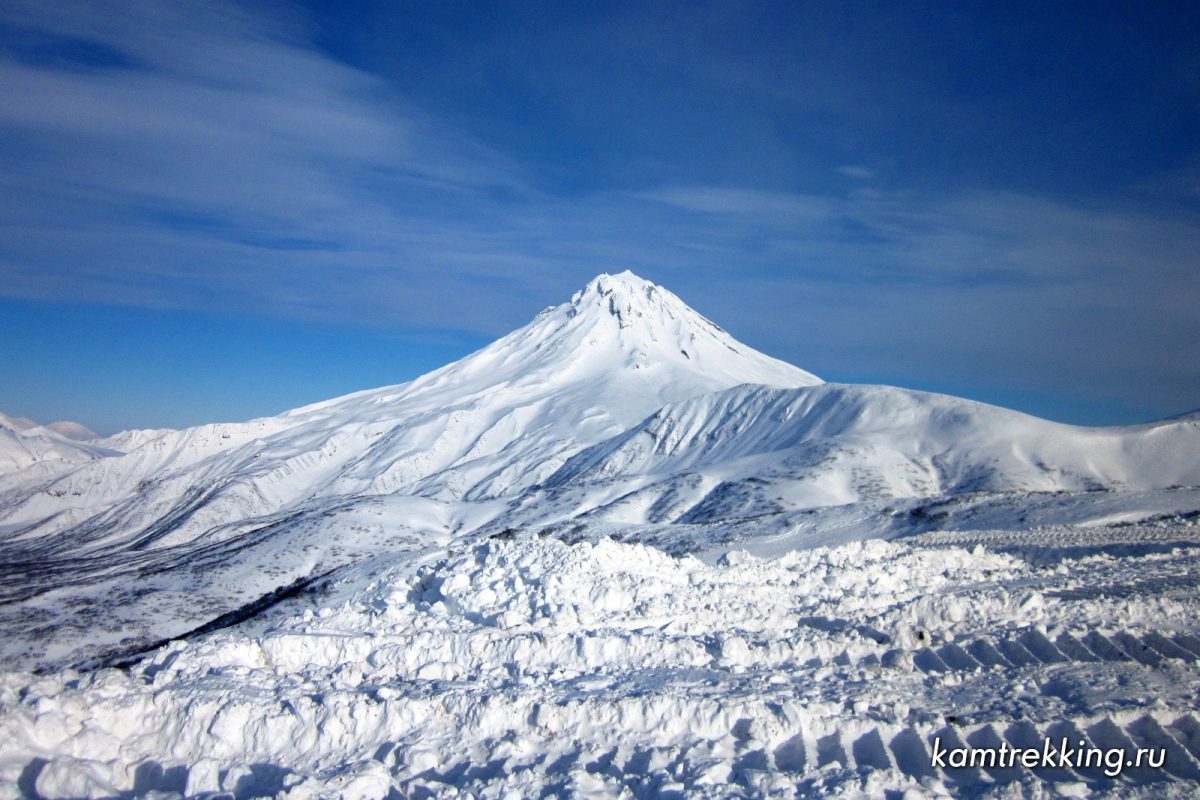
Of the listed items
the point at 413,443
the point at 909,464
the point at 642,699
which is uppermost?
the point at 413,443

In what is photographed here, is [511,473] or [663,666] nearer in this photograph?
[663,666]

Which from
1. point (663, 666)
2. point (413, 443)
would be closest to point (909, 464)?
point (663, 666)

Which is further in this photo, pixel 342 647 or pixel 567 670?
pixel 342 647

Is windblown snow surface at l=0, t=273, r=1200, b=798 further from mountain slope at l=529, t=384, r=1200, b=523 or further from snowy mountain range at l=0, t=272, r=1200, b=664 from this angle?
mountain slope at l=529, t=384, r=1200, b=523

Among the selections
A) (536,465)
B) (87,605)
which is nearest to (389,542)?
(87,605)

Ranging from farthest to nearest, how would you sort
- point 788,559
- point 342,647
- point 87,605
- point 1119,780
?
point 87,605
point 788,559
point 342,647
point 1119,780

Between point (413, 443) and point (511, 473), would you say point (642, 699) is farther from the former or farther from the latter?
point (413, 443)

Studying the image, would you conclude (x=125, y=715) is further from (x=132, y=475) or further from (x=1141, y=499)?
(x=132, y=475)
